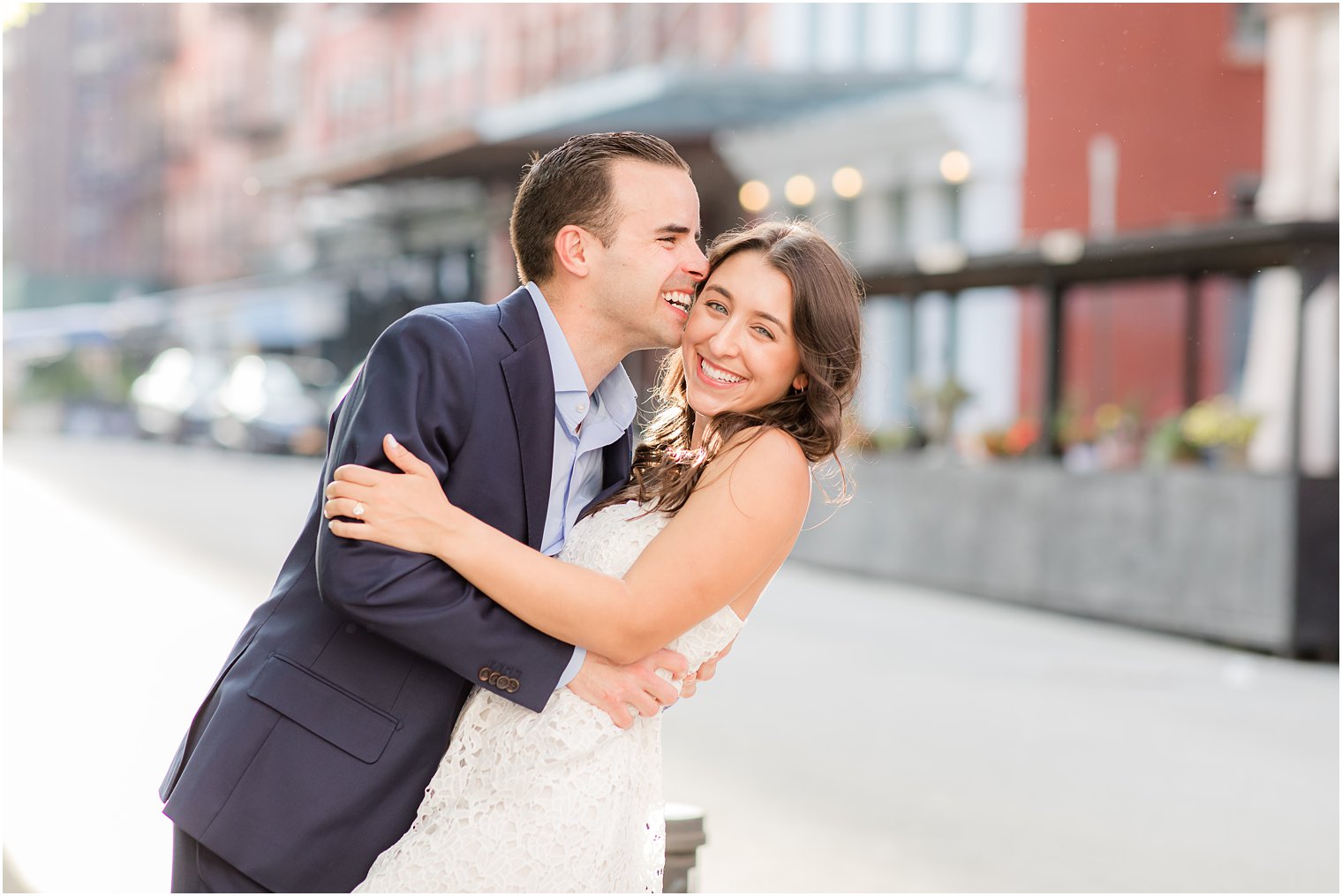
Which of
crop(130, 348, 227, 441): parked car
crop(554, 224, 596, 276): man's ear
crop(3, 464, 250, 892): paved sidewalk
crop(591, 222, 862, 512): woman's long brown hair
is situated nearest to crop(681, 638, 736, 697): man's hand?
crop(591, 222, 862, 512): woman's long brown hair

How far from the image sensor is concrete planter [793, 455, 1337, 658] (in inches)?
403

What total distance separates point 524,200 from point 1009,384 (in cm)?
1831

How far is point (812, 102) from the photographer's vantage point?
20.1 meters

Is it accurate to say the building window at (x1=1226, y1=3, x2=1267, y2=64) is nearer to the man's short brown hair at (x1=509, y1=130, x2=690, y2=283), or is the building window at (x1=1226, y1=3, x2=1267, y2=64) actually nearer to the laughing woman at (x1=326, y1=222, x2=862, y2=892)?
the laughing woman at (x1=326, y1=222, x2=862, y2=892)

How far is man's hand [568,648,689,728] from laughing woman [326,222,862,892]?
0.03 meters

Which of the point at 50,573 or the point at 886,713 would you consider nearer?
the point at 886,713

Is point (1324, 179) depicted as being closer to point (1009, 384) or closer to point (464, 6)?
point (1009, 384)

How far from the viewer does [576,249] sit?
260 cm

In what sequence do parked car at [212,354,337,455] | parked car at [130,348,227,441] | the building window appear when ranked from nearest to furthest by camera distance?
1. the building window
2. parked car at [212,354,337,455]
3. parked car at [130,348,227,441]


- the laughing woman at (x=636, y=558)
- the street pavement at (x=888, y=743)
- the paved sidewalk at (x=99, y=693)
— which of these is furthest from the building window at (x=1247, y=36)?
the laughing woman at (x=636, y=558)

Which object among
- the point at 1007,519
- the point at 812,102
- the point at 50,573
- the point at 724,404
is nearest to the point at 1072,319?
the point at 812,102

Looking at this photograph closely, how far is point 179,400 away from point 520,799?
3373cm

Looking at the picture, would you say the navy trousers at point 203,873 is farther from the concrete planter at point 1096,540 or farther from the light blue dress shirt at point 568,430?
the concrete planter at point 1096,540

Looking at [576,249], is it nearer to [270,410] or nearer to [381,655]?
[381,655]
